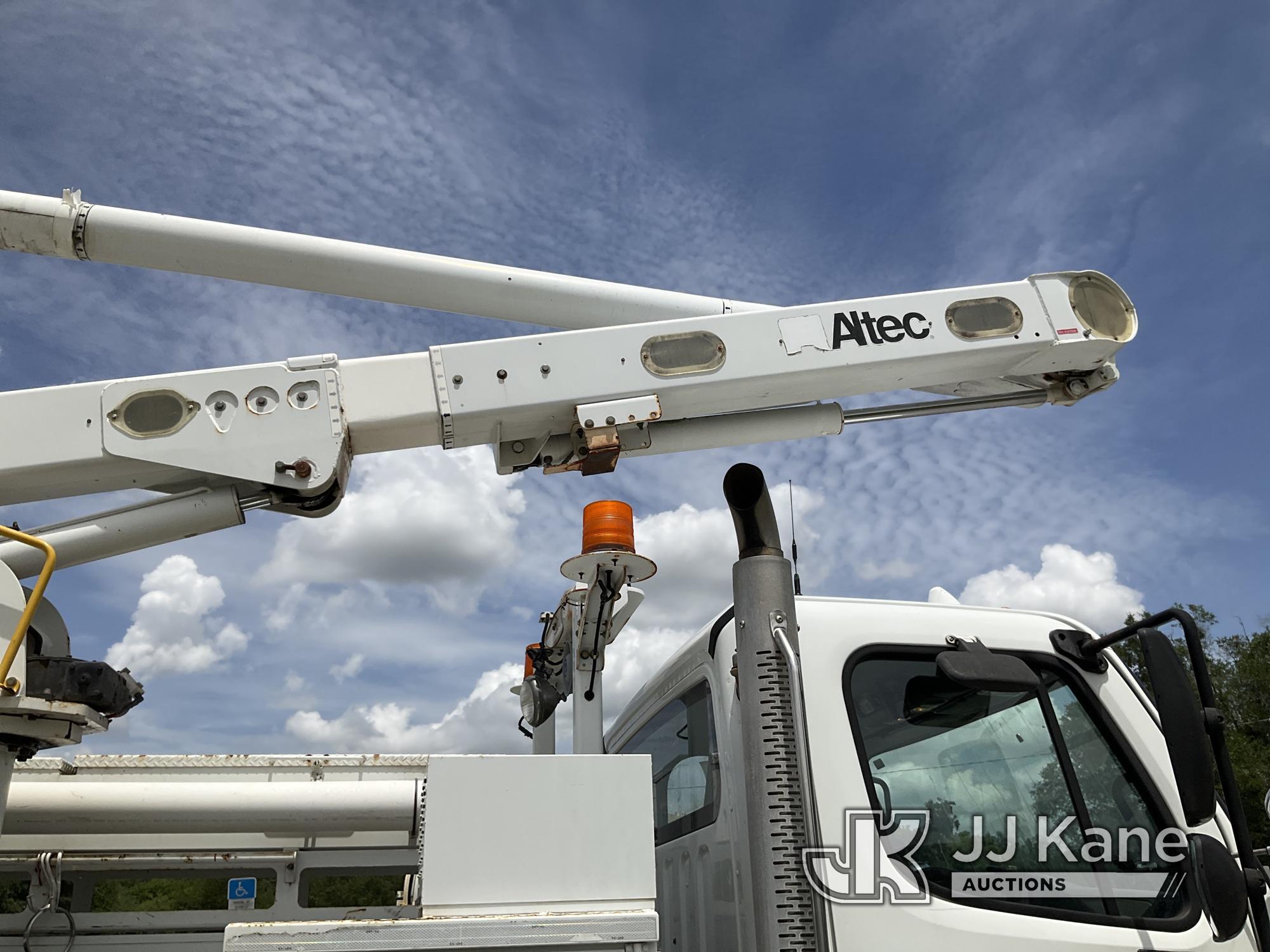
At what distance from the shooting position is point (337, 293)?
383 centimetres

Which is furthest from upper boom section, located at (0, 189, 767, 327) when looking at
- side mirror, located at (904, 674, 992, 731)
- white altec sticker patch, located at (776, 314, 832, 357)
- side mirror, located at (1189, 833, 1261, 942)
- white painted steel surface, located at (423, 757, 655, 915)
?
side mirror, located at (1189, 833, 1261, 942)

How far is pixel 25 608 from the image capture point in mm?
2725

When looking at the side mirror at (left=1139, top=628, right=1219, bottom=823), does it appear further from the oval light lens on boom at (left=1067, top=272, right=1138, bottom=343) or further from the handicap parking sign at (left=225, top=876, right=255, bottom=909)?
the handicap parking sign at (left=225, top=876, right=255, bottom=909)

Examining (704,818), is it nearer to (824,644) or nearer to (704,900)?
(704,900)

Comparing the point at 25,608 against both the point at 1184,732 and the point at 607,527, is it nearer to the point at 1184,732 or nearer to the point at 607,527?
the point at 607,527

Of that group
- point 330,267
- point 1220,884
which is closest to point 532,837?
point 1220,884

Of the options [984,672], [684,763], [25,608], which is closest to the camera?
[25,608]

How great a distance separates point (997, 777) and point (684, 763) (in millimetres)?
1209

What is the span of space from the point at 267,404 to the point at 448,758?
1.31 meters

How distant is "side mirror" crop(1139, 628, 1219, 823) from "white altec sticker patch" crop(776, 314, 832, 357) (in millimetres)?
1417

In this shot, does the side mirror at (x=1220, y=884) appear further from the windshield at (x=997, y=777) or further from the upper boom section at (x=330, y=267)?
the upper boom section at (x=330, y=267)

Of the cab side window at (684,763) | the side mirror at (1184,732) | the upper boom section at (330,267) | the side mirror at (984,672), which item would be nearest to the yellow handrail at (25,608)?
the upper boom section at (330,267)

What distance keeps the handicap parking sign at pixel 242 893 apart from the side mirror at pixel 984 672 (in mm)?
2916

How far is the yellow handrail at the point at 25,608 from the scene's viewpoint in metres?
2.60
